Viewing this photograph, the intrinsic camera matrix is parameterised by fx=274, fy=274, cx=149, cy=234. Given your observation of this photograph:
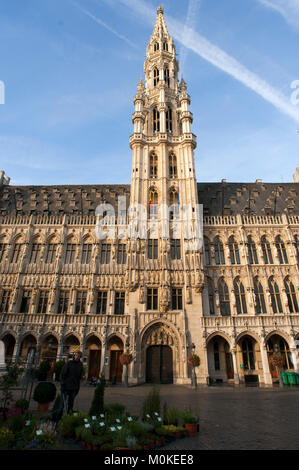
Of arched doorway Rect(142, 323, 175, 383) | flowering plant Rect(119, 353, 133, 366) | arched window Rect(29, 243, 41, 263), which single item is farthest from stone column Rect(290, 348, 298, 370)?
arched window Rect(29, 243, 41, 263)

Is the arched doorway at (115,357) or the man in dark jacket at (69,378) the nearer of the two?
the man in dark jacket at (69,378)

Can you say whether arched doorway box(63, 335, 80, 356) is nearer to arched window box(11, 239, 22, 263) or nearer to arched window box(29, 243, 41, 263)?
arched window box(29, 243, 41, 263)

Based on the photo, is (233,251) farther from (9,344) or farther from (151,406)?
(9,344)

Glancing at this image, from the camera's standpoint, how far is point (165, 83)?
139 ft

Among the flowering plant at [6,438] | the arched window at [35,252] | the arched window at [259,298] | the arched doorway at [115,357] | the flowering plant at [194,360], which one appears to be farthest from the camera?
the arched window at [35,252]

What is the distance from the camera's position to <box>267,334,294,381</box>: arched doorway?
27125 mm

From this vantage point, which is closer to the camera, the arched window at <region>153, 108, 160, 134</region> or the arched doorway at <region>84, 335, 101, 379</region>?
the arched doorway at <region>84, 335, 101, 379</region>

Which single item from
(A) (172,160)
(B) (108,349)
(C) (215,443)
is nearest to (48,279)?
(B) (108,349)

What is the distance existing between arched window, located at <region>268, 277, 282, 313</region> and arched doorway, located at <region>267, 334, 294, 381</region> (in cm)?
284

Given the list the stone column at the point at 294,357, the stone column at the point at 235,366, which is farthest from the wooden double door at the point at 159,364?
the stone column at the point at 294,357

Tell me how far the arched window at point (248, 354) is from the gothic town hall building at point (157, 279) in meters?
0.11

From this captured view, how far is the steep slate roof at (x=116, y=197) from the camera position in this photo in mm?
36562

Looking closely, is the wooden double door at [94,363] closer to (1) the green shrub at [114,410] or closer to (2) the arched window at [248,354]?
(2) the arched window at [248,354]
